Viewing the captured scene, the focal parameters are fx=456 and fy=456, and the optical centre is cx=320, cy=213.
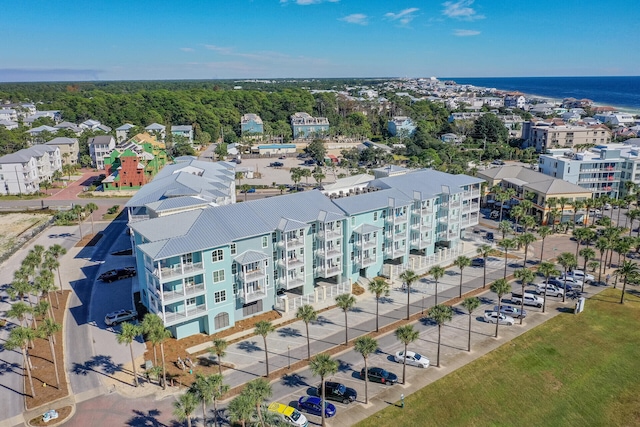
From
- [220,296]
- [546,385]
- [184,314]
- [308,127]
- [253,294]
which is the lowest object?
[546,385]

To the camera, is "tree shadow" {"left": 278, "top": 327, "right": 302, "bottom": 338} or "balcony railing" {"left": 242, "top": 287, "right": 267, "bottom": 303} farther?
"balcony railing" {"left": 242, "top": 287, "right": 267, "bottom": 303}

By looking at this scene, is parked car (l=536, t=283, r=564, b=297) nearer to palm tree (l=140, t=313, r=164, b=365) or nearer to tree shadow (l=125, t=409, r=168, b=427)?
palm tree (l=140, t=313, r=164, b=365)

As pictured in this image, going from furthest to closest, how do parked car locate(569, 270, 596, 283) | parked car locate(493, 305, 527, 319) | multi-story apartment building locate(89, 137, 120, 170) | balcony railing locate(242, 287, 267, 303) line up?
multi-story apartment building locate(89, 137, 120, 170) → parked car locate(569, 270, 596, 283) → parked car locate(493, 305, 527, 319) → balcony railing locate(242, 287, 267, 303)

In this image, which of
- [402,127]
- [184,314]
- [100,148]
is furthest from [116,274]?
[402,127]

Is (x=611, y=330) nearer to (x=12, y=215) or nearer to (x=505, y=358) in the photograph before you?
(x=505, y=358)

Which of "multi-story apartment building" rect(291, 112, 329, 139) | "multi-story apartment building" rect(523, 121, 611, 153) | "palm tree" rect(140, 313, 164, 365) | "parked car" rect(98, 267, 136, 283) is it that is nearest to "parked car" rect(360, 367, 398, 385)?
"palm tree" rect(140, 313, 164, 365)

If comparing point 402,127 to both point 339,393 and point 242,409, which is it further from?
point 242,409

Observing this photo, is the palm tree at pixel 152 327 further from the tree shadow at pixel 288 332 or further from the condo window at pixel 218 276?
the tree shadow at pixel 288 332

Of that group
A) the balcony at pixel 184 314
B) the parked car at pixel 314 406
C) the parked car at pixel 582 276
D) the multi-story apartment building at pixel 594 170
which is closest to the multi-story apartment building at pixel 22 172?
the balcony at pixel 184 314
